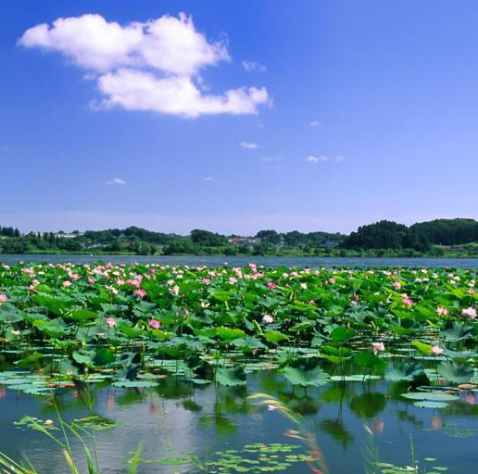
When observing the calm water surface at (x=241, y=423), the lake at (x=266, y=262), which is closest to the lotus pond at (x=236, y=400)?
the calm water surface at (x=241, y=423)

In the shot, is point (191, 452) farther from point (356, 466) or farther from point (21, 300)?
point (21, 300)

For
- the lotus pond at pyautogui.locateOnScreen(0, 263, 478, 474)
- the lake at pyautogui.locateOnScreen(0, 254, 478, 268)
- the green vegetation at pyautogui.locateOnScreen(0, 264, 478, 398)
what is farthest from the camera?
the lake at pyautogui.locateOnScreen(0, 254, 478, 268)

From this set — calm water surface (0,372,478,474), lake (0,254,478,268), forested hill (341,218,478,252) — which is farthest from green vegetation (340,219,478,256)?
calm water surface (0,372,478,474)

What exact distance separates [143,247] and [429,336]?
80004 millimetres

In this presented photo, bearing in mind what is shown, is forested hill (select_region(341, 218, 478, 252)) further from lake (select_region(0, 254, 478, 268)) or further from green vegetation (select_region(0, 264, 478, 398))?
green vegetation (select_region(0, 264, 478, 398))

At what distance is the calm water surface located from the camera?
11.4ft

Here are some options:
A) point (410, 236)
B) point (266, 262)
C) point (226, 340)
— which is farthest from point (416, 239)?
point (226, 340)

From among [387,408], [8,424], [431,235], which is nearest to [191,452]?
[8,424]

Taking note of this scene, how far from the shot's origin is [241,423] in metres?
4.15

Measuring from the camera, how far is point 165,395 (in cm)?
492

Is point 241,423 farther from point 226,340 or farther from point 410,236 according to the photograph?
point 410,236

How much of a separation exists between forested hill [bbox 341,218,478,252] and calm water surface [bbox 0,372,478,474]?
273 feet

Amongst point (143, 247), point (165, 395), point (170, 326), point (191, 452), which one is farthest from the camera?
point (143, 247)

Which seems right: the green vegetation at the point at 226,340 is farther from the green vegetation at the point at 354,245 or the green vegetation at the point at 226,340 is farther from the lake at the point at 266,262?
the green vegetation at the point at 354,245
